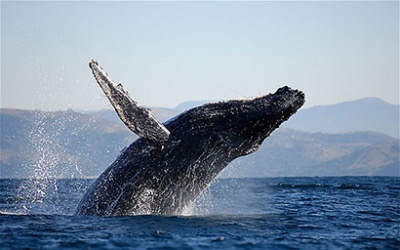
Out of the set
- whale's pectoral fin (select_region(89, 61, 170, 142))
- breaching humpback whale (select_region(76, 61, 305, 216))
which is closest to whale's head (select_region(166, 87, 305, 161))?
breaching humpback whale (select_region(76, 61, 305, 216))

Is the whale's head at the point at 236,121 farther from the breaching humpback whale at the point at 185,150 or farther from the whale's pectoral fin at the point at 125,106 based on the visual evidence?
the whale's pectoral fin at the point at 125,106

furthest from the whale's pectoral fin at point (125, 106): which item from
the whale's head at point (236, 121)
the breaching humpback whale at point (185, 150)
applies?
the whale's head at point (236, 121)

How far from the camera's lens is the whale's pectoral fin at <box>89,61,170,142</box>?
32.0ft

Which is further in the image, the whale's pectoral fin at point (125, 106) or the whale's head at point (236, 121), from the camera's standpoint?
the whale's head at point (236, 121)

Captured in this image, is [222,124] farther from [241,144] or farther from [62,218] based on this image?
[62,218]

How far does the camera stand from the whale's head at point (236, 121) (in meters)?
10.6

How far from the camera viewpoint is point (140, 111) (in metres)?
9.88

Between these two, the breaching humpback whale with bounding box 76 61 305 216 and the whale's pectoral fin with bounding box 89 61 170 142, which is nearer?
the whale's pectoral fin with bounding box 89 61 170 142

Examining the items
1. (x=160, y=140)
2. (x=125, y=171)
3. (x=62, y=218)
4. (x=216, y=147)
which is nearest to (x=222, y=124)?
(x=216, y=147)

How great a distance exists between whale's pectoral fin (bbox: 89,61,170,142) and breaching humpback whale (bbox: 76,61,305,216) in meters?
0.65

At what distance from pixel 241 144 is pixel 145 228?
2511mm

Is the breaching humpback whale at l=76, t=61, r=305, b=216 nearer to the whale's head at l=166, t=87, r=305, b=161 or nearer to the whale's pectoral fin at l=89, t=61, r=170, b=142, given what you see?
the whale's head at l=166, t=87, r=305, b=161

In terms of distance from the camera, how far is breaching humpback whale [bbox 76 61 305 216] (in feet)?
35.0

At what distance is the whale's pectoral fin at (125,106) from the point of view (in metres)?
9.77
